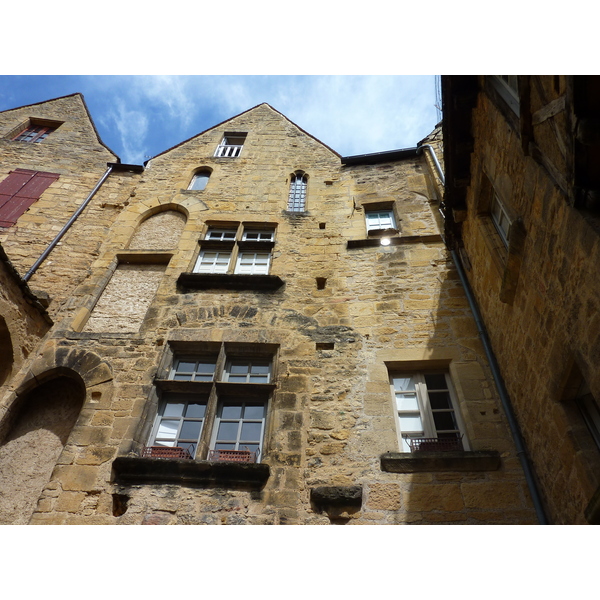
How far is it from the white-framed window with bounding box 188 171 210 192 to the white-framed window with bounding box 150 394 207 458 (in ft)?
18.1

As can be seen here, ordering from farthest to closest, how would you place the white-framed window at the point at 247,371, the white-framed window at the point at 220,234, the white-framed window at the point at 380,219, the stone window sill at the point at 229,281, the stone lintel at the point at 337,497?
the white-framed window at the point at 380,219, the white-framed window at the point at 220,234, the stone window sill at the point at 229,281, the white-framed window at the point at 247,371, the stone lintel at the point at 337,497

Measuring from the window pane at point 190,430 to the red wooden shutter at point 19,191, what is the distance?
580 cm

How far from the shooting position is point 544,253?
3297 millimetres

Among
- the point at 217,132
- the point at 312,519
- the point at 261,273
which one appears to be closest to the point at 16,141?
the point at 217,132

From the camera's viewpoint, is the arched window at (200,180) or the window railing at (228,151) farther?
the window railing at (228,151)

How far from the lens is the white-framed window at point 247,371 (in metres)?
5.32

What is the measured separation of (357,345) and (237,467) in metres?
2.18

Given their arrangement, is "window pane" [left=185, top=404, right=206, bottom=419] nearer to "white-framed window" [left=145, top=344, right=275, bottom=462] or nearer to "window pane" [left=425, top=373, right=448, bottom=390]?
"white-framed window" [left=145, top=344, right=275, bottom=462]

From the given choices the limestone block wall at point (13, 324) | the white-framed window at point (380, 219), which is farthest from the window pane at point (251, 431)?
the white-framed window at point (380, 219)

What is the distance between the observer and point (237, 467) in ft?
13.8

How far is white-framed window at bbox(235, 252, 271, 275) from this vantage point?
7105 mm

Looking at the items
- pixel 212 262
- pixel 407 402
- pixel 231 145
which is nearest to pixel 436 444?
pixel 407 402

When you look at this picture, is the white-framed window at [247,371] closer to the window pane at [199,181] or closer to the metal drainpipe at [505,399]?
the metal drainpipe at [505,399]

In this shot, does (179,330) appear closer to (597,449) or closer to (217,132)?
(597,449)
